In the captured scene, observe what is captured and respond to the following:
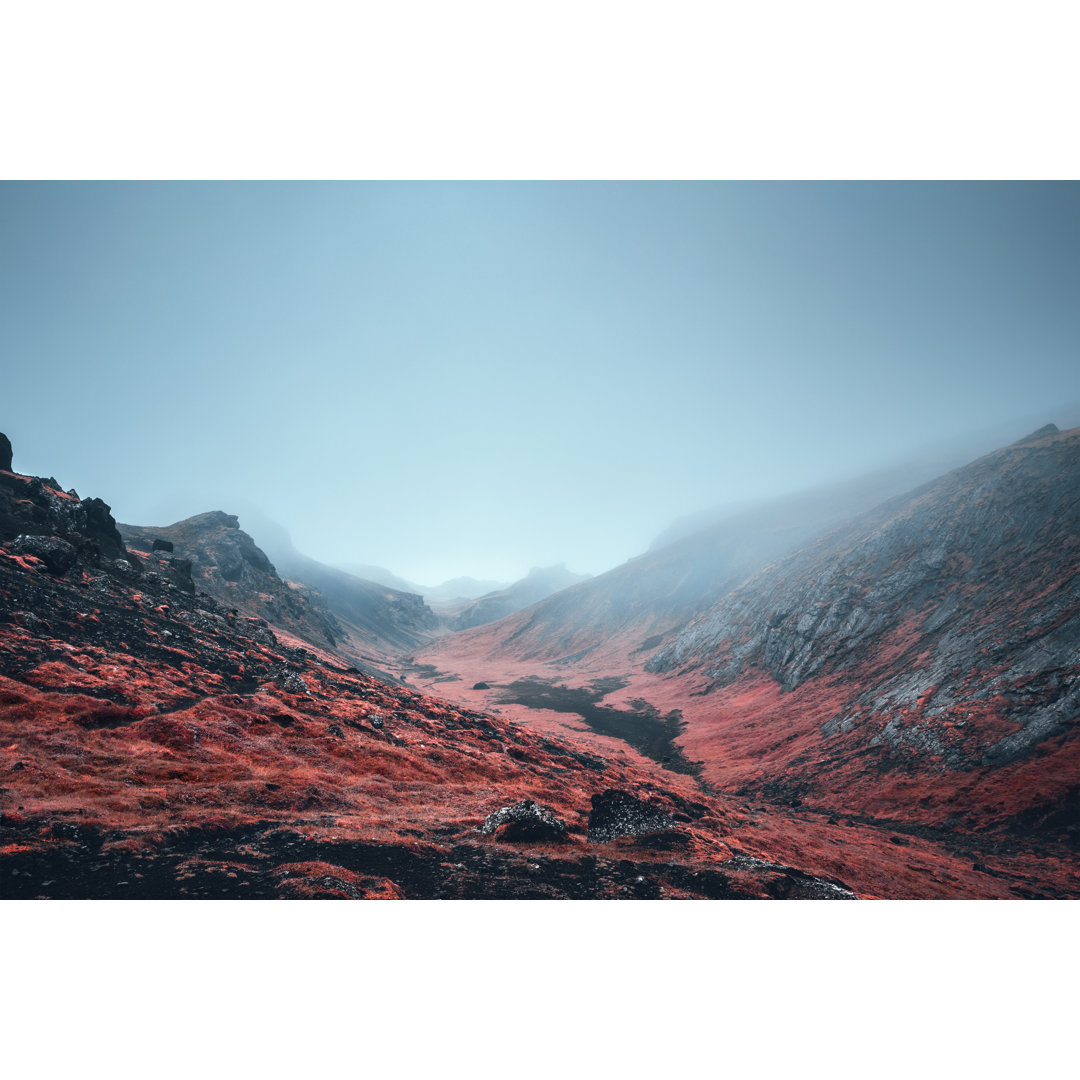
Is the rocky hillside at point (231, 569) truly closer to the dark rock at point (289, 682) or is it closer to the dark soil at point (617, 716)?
the dark soil at point (617, 716)

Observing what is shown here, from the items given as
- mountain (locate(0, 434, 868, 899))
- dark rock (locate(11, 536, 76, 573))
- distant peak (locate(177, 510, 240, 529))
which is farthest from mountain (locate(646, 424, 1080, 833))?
distant peak (locate(177, 510, 240, 529))

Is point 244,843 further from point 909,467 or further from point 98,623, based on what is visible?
point 909,467

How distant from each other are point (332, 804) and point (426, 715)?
1517 cm

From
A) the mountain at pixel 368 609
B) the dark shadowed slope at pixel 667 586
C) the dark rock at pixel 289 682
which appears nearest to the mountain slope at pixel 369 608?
the mountain at pixel 368 609

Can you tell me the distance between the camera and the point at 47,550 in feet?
80.5

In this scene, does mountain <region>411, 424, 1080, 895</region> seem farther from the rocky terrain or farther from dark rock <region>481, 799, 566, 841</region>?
dark rock <region>481, 799, 566, 841</region>

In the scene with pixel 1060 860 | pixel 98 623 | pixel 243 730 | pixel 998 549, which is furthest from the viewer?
pixel 998 549

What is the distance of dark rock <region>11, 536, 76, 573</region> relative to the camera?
78.9 ft

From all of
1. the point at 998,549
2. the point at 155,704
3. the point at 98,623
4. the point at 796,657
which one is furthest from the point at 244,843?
the point at 998,549

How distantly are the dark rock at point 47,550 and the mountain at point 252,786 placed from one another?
0.31ft

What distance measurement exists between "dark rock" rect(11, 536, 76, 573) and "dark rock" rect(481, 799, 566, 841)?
29.2 meters

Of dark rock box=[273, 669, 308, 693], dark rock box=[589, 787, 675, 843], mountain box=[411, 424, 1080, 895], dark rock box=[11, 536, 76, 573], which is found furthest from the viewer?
dark rock box=[273, 669, 308, 693]

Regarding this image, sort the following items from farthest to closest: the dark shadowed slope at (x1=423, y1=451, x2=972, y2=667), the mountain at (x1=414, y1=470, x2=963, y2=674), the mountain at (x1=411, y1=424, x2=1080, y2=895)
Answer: the dark shadowed slope at (x1=423, y1=451, x2=972, y2=667)
the mountain at (x1=414, y1=470, x2=963, y2=674)
the mountain at (x1=411, y1=424, x2=1080, y2=895)

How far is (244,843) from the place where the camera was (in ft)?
38.4
